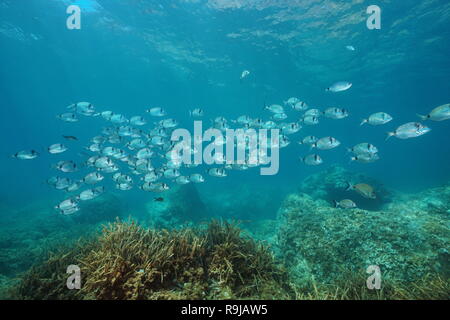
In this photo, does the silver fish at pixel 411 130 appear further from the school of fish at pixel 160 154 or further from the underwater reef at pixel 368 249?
the underwater reef at pixel 368 249

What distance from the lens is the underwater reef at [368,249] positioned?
5.20 m

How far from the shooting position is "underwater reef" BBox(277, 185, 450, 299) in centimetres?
520

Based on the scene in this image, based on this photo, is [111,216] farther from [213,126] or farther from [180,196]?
[213,126]

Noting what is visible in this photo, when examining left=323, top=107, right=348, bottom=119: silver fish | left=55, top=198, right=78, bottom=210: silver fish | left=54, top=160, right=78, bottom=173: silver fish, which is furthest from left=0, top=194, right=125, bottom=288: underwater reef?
left=323, top=107, right=348, bottom=119: silver fish

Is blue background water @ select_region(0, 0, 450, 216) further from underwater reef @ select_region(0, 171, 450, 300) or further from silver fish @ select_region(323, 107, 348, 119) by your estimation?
underwater reef @ select_region(0, 171, 450, 300)

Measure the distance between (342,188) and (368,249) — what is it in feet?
26.6

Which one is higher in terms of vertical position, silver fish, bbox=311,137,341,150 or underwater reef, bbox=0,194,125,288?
silver fish, bbox=311,137,341,150

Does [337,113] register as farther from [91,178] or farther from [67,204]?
[67,204]

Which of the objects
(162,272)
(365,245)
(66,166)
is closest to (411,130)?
(365,245)

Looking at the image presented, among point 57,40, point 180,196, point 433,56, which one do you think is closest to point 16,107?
point 57,40

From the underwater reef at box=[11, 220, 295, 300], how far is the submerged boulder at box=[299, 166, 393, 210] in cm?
981

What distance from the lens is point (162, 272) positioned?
4188 mm
